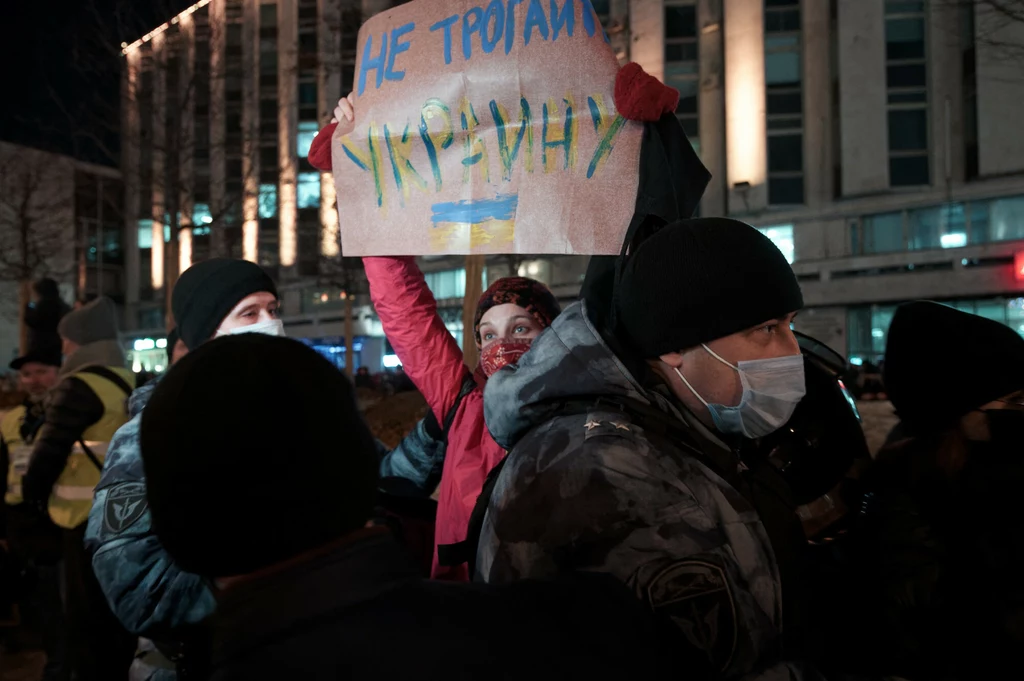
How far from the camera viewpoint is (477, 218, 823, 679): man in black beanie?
Result: 113cm

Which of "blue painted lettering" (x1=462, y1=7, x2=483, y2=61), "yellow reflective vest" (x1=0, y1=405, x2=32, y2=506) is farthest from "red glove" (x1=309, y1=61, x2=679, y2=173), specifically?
"yellow reflective vest" (x1=0, y1=405, x2=32, y2=506)

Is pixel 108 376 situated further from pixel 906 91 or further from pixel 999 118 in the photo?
pixel 906 91

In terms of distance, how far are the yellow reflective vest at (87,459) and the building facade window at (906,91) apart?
95.2 ft

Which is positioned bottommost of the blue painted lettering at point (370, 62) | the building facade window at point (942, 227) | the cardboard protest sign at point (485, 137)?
the cardboard protest sign at point (485, 137)

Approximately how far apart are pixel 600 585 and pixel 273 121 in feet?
141

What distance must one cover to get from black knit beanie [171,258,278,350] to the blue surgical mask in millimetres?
1655

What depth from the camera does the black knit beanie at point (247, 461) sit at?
910 mm

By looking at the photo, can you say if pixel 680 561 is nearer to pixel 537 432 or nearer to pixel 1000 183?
pixel 537 432

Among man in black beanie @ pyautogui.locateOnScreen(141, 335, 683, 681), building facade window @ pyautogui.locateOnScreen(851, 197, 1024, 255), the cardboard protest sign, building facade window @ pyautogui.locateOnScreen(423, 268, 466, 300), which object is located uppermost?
building facade window @ pyautogui.locateOnScreen(851, 197, 1024, 255)

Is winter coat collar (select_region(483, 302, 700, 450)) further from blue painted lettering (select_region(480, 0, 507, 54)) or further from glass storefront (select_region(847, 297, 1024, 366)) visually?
glass storefront (select_region(847, 297, 1024, 366))

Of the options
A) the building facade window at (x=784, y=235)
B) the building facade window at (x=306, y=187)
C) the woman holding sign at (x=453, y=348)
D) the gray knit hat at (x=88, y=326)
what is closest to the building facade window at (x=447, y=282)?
the building facade window at (x=306, y=187)

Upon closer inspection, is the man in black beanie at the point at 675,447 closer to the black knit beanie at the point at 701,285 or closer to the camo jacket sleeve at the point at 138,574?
the black knit beanie at the point at 701,285

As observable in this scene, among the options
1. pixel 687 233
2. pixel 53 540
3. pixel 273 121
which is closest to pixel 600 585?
pixel 687 233

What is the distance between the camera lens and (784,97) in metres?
29.0
